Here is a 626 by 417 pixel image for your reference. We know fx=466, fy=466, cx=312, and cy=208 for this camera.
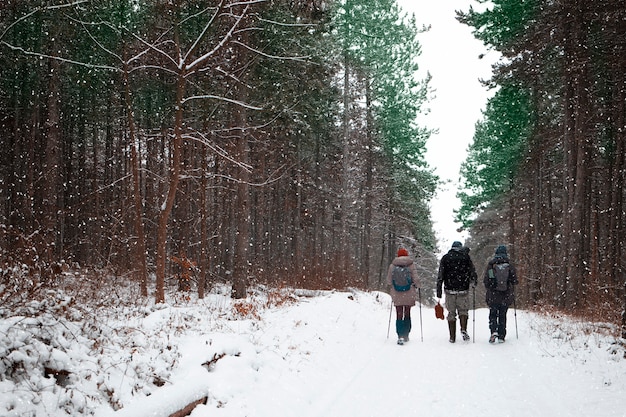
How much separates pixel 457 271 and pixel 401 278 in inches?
52.6

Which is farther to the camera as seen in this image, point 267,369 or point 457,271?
point 457,271

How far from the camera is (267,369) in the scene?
6516mm

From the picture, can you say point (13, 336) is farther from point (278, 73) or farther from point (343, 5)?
point (343, 5)

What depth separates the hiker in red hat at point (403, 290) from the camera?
10734 mm

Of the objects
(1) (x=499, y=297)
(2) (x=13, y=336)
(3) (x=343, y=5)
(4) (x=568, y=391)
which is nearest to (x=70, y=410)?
(2) (x=13, y=336)

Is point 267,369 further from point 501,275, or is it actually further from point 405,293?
point 501,275

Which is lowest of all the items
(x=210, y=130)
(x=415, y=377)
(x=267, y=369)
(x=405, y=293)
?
(x=415, y=377)

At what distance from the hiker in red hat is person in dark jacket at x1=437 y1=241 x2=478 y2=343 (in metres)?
0.67

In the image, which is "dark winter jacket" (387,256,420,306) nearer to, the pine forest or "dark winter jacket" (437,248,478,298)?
"dark winter jacket" (437,248,478,298)

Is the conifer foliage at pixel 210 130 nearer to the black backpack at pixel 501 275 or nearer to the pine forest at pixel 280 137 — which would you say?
the pine forest at pixel 280 137

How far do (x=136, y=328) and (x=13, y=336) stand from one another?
2.20m

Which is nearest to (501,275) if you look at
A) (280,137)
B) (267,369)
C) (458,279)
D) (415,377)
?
(458,279)

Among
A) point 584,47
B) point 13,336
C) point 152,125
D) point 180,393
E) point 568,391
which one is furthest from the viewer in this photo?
point 152,125

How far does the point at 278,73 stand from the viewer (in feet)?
53.3
